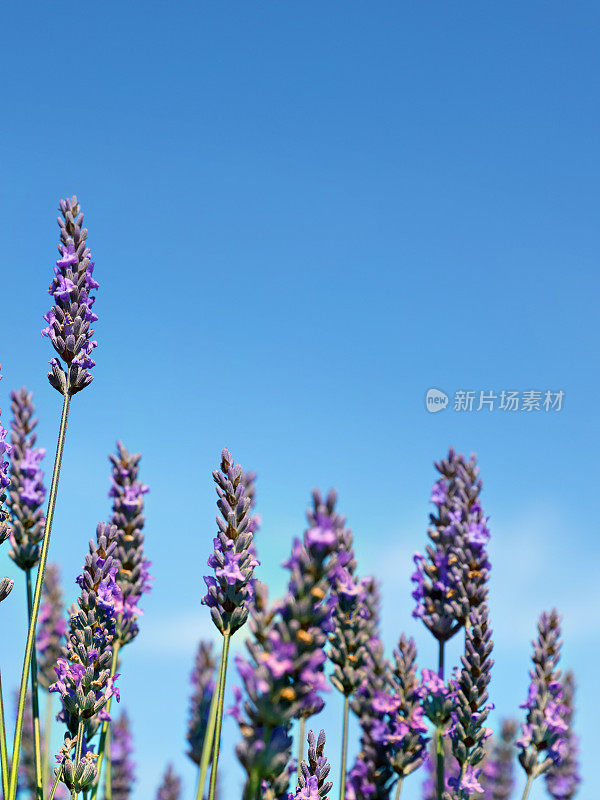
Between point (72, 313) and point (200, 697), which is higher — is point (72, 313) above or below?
above

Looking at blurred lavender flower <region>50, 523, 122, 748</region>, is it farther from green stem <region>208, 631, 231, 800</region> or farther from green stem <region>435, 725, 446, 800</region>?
green stem <region>435, 725, 446, 800</region>

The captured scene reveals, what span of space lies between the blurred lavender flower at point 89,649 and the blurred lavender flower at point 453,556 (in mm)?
1932

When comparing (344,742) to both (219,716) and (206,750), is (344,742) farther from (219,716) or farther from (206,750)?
(206,750)

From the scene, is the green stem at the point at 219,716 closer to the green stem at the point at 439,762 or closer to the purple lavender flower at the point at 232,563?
the purple lavender flower at the point at 232,563

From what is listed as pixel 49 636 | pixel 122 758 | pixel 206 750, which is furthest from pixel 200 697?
pixel 206 750

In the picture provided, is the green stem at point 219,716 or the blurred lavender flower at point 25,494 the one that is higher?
the blurred lavender flower at point 25,494

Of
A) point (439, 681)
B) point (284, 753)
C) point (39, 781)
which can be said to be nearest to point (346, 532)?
point (439, 681)

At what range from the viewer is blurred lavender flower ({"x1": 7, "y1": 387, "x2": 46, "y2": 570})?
4.13 meters

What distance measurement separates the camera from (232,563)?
305cm

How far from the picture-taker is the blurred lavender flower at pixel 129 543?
4109 millimetres

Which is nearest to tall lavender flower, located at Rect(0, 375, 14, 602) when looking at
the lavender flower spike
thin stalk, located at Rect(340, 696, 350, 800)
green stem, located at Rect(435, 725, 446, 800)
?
the lavender flower spike

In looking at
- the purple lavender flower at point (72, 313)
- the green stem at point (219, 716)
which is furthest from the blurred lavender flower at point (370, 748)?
the purple lavender flower at point (72, 313)

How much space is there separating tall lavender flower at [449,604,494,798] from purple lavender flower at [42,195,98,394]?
2379mm

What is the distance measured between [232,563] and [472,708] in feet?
5.91
